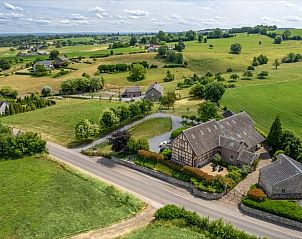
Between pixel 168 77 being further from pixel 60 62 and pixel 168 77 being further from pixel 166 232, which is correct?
pixel 166 232

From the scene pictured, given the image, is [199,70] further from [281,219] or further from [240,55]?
[281,219]

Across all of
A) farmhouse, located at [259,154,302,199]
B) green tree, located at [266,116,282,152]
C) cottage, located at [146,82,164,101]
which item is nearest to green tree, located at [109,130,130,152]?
farmhouse, located at [259,154,302,199]

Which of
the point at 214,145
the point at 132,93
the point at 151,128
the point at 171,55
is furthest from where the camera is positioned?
the point at 171,55

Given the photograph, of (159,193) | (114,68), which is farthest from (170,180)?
(114,68)

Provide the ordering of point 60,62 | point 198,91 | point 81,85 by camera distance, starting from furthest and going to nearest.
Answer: point 60,62
point 81,85
point 198,91

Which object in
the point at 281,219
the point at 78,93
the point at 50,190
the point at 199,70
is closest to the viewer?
the point at 281,219

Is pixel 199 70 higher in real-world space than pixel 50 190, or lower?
higher

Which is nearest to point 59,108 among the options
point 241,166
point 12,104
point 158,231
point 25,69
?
point 12,104

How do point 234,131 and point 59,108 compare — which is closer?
point 234,131
